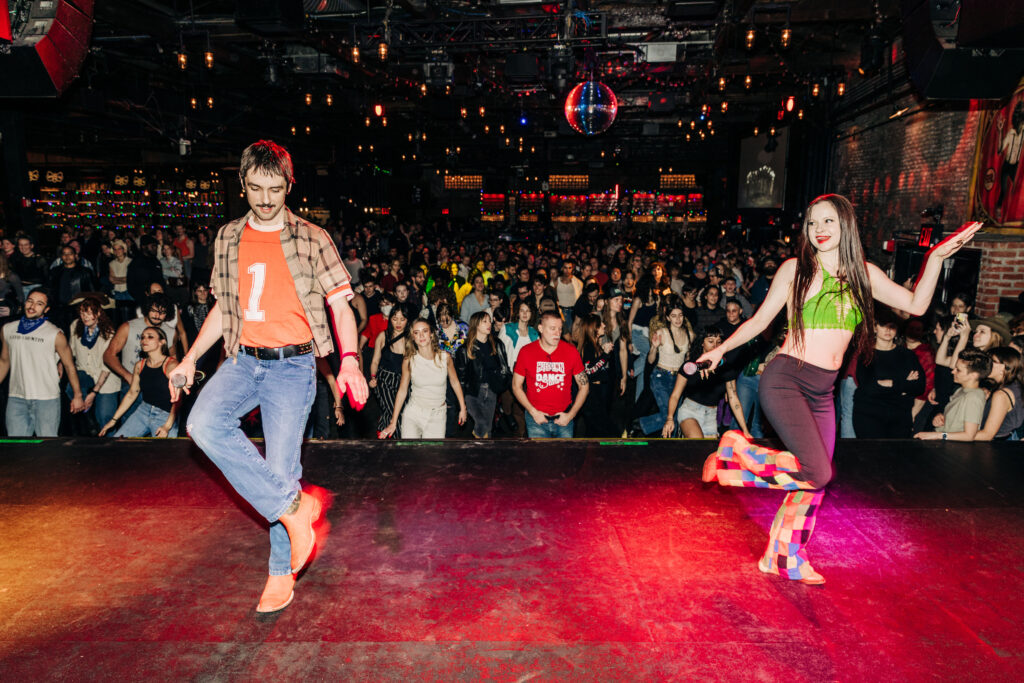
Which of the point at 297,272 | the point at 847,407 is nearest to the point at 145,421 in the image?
the point at 297,272

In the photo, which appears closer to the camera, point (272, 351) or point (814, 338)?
point (272, 351)

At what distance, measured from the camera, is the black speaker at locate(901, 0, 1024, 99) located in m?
5.14

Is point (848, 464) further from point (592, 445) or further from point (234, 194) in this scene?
point (234, 194)

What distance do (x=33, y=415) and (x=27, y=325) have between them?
0.71m

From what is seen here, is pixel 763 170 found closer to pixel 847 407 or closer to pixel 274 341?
pixel 847 407

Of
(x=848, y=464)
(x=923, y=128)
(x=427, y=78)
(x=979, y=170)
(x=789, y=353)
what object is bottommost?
(x=848, y=464)

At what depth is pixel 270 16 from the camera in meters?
6.70

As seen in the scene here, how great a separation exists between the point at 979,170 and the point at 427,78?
795 centimetres

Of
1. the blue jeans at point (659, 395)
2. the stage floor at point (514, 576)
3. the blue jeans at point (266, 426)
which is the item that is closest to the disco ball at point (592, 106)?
the blue jeans at point (659, 395)

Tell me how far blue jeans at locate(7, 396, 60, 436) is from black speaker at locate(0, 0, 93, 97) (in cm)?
265

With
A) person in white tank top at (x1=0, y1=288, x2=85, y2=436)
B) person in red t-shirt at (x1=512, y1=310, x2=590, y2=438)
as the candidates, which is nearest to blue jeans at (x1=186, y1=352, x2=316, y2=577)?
person in red t-shirt at (x1=512, y1=310, x2=590, y2=438)

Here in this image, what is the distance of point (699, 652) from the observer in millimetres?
2225

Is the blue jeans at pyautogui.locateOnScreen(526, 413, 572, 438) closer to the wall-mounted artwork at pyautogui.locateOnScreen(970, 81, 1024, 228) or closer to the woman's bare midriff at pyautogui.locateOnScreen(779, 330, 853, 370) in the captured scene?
the woman's bare midriff at pyautogui.locateOnScreen(779, 330, 853, 370)

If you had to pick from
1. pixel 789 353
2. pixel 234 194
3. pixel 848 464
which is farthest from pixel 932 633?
pixel 234 194
